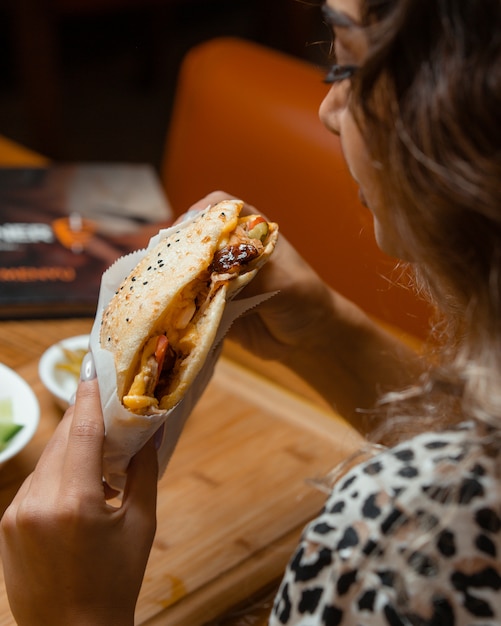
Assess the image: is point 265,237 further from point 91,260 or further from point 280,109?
point 280,109

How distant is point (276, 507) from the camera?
43.1 inches

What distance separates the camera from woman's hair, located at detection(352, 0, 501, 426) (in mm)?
584

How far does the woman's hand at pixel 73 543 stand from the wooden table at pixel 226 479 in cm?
9

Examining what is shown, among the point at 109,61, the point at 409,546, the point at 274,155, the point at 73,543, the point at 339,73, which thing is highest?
the point at 339,73

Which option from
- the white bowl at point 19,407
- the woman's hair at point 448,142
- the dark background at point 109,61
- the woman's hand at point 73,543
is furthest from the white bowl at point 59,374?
the dark background at point 109,61

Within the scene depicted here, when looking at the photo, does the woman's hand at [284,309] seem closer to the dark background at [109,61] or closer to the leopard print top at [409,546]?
the leopard print top at [409,546]

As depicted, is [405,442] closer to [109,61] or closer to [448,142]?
[448,142]

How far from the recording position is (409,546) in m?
0.69

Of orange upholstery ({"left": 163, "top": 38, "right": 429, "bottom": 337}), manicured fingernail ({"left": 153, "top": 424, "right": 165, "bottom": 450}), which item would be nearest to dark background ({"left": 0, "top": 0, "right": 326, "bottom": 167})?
orange upholstery ({"left": 163, "top": 38, "right": 429, "bottom": 337})

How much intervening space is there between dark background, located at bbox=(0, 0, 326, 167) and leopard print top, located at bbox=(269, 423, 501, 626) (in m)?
2.46

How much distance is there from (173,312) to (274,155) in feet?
3.38

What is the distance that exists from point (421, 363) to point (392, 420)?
0.43m

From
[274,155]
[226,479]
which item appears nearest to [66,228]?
[274,155]

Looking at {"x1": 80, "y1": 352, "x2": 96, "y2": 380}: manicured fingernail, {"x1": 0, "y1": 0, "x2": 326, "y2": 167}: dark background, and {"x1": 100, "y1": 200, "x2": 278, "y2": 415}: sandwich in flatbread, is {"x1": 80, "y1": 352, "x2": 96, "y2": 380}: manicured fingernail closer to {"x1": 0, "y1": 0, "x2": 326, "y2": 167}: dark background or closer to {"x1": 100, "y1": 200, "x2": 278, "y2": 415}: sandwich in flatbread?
{"x1": 100, "y1": 200, "x2": 278, "y2": 415}: sandwich in flatbread
